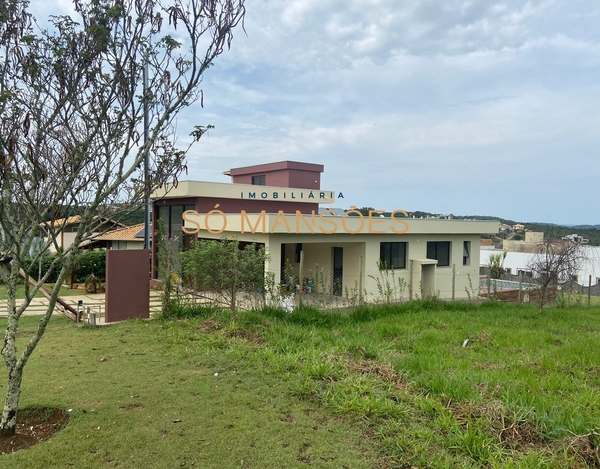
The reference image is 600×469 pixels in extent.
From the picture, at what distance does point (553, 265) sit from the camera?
491 inches

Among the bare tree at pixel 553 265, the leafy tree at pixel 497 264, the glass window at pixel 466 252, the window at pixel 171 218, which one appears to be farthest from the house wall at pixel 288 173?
the bare tree at pixel 553 265

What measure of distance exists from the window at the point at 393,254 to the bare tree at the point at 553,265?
525 cm

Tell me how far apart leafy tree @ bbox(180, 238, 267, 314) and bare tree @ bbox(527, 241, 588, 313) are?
7.65m

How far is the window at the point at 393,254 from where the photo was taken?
58.0 ft

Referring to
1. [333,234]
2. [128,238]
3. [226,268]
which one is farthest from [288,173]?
[226,268]

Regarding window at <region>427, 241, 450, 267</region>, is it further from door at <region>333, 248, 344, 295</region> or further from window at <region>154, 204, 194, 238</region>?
window at <region>154, 204, 194, 238</region>

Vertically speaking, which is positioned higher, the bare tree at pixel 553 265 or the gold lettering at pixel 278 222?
the gold lettering at pixel 278 222

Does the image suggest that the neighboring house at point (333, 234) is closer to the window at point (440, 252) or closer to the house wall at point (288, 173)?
the window at point (440, 252)

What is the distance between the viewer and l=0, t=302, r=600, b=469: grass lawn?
3.69m

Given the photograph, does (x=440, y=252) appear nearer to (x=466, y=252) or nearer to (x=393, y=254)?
(x=466, y=252)

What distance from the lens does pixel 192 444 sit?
3895 millimetres

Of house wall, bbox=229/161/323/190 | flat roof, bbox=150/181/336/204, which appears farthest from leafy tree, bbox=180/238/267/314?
house wall, bbox=229/161/323/190

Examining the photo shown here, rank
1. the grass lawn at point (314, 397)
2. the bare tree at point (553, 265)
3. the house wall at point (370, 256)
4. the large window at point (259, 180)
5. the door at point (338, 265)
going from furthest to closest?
the large window at point (259, 180) < the door at point (338, 265) < the house wall at point (370, 256) < the bare tree at point (553, 265) < the grass lawn at point (314, 397)

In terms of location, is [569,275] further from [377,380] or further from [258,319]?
[377,380]
